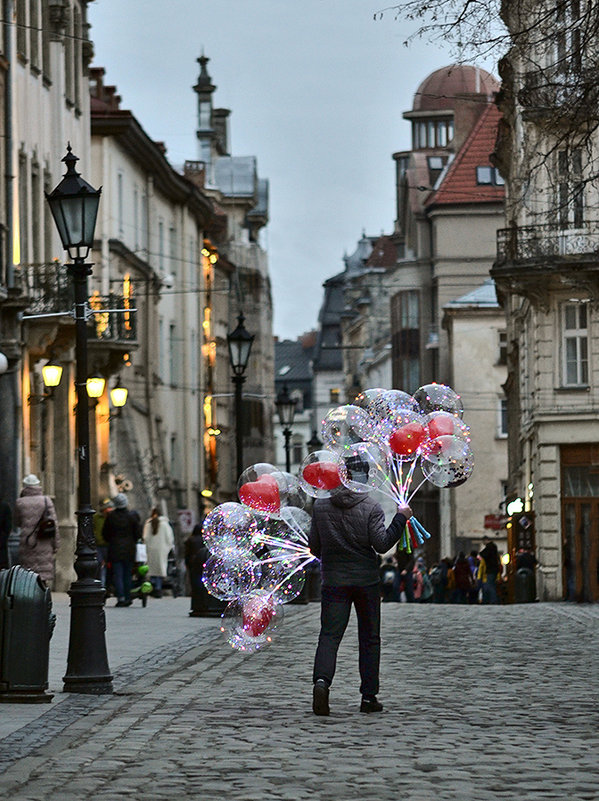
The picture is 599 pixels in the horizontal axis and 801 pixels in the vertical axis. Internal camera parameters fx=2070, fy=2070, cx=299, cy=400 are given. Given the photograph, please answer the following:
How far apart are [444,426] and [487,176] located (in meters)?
61.5

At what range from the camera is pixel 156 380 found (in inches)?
2377

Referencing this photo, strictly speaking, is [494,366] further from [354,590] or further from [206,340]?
[354,590]

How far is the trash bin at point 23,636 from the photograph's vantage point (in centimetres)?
1473

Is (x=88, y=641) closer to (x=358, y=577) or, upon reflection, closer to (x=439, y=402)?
(x=358, y=577)

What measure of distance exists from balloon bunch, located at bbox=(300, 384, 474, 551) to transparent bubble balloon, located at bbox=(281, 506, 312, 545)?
71.1 inches

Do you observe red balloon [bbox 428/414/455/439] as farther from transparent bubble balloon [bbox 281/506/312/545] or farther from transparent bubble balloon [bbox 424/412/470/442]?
transparent bubble balloon [bbox 281/506/312/545]

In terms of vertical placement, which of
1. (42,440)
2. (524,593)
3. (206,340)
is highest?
(206,340)

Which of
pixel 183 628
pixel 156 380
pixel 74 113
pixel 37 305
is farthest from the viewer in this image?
pixel 156 380

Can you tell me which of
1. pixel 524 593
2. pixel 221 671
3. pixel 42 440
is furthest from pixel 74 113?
pixel 221 671

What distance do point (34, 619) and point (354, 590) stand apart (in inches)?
92.6

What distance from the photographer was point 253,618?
16.9 meters

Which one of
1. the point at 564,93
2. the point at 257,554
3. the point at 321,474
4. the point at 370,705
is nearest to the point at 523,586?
the point at 257,554

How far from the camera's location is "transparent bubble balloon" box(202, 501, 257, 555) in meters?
17.8

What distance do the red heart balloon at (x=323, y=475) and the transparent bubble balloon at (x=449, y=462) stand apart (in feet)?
4.07
